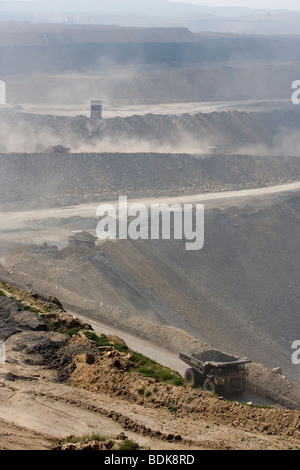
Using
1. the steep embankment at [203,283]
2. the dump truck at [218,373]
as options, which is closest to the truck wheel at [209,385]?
the dump truck at [218,373]

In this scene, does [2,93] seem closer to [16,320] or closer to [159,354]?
[159,354]

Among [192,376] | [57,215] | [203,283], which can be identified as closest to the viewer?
[192,376]

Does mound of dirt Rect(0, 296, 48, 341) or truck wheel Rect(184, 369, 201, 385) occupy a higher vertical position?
mound of dirt Rect(0, 296, 48, 341)

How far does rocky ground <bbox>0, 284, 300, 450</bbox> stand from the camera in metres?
14.4

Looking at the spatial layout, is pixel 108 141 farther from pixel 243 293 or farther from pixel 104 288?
pixel 104 288

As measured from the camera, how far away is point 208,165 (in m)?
58.9

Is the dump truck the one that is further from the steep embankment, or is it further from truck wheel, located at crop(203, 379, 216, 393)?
the steep embankment

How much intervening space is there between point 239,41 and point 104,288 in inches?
4758

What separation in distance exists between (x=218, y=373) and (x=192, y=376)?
92 cm

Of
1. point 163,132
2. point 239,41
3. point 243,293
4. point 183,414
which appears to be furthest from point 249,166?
point 239,41

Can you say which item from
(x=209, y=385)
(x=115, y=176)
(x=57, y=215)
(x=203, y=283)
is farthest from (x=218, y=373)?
(x=115, y=176)

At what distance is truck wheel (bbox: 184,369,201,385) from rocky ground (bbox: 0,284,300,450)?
253 cm

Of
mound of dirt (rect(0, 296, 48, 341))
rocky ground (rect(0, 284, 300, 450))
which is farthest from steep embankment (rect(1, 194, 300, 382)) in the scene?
rocky ground (rect(0, 284, 300, 450))

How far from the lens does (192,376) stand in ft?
77.7
